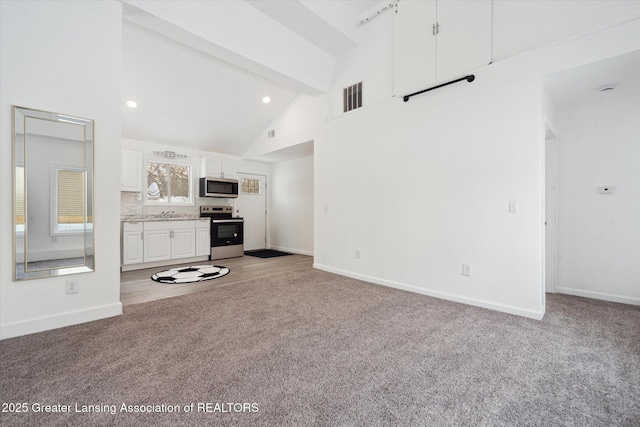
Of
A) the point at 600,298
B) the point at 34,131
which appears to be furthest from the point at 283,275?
the point at 600,298

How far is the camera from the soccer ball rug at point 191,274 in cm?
421

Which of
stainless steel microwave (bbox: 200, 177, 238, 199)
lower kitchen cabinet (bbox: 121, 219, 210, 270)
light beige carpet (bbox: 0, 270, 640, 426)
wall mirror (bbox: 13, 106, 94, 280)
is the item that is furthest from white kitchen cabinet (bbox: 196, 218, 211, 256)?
wall mirror (bbox: 13, 106, 94, 280)

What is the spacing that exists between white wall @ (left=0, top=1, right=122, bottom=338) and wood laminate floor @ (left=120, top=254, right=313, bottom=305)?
2.13ft

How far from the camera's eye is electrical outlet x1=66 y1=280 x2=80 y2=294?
251 centimetres

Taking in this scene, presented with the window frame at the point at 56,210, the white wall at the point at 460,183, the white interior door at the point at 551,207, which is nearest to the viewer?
the window frame at the point at 56,210

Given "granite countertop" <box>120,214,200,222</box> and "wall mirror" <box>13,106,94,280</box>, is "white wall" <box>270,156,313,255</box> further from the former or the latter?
"wall mirror" <box>13,106,94,280</box>

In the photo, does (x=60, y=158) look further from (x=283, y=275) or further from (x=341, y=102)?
(x=341, y=102)

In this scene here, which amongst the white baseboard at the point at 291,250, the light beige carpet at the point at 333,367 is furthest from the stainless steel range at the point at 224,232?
the light beige carpet at the point at 333,367

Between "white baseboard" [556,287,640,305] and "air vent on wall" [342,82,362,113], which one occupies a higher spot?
"air vent on wall" [342,82,362,113]

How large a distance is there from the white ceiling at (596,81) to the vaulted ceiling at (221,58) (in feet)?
8.91

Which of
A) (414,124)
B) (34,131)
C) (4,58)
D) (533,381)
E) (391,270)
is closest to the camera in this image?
(533,381)

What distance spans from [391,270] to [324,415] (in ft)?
8.76

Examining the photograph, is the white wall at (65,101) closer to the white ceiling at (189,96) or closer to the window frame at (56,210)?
the window frame at (56,210)

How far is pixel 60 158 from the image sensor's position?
2.51 meters
